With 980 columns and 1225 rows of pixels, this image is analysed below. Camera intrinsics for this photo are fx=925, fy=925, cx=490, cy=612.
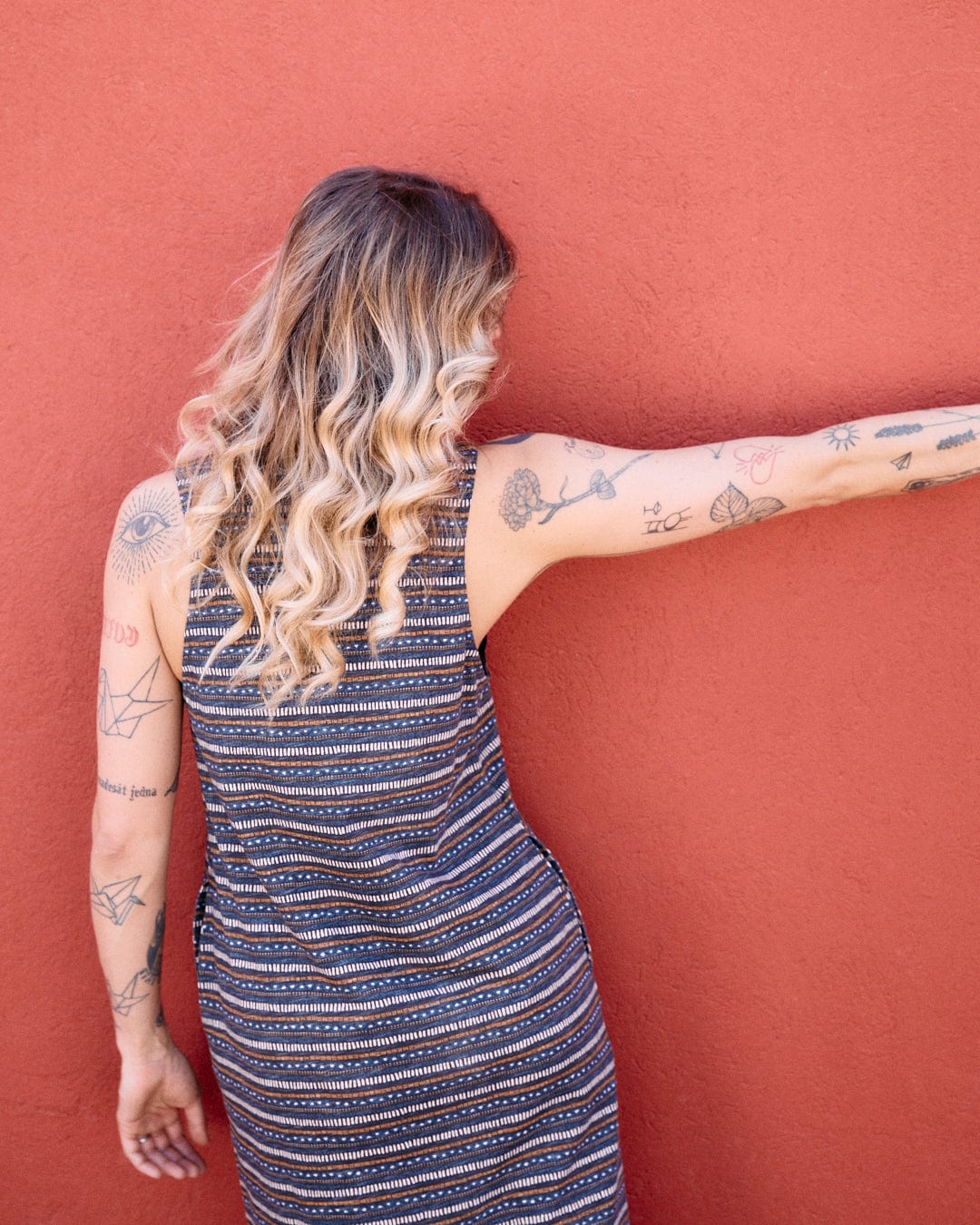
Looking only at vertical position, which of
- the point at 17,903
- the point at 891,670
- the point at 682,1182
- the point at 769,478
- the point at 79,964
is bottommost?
the point at 682,1182

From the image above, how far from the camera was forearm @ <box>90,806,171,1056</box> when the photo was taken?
63.8 inches

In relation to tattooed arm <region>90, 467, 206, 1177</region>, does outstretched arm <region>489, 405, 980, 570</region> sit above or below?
above

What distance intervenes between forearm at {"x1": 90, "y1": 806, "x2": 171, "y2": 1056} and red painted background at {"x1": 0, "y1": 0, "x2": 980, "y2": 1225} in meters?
0.29

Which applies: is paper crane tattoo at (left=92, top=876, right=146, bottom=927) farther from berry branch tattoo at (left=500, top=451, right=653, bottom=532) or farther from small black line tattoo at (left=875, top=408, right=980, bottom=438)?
small black line tattoo at (left=875, top=408, right=980, bottom=438)

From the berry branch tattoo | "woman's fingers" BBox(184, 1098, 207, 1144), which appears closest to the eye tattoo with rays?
the berry branch tattoo

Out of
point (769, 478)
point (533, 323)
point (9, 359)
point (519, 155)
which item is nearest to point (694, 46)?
point (519, 155)

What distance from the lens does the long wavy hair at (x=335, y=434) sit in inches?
55.2

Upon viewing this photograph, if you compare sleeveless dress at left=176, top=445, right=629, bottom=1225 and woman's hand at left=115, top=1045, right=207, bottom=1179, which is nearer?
sleeveless dress at left=176, top=445, right=629, bottom=1225

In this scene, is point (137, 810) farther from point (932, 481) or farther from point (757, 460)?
point (932, 481)

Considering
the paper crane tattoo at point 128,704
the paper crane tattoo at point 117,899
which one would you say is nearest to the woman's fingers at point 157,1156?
the paper crane tattoo at point 117,899

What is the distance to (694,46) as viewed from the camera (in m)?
1.78

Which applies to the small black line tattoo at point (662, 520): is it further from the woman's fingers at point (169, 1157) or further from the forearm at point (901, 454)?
the woman's fingers at point (169, 1157)

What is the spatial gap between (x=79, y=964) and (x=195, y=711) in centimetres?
88

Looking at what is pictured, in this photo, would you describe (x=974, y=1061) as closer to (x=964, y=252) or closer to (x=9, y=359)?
(x=964, y=252)
